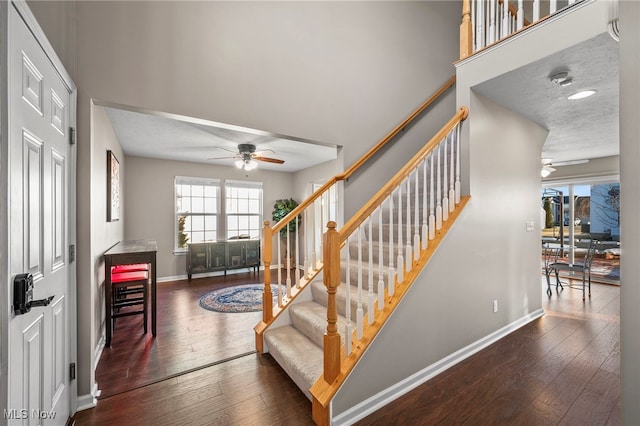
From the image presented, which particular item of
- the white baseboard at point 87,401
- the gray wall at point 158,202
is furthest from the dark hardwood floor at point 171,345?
the gray wall at point 158,202

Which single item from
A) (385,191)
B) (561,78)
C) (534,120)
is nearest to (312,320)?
(385,191)

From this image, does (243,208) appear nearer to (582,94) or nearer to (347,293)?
(347,293)

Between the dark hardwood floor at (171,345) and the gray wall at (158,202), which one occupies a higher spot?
the gray wall at (158,202)

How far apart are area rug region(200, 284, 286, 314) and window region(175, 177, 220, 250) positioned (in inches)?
69.9

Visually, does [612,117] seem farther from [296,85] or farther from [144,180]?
[144,180]

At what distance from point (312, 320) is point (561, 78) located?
3.00m

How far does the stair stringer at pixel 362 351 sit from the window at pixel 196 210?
511 centimetres

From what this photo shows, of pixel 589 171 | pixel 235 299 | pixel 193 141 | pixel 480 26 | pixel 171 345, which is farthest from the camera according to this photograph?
pixel 589 171

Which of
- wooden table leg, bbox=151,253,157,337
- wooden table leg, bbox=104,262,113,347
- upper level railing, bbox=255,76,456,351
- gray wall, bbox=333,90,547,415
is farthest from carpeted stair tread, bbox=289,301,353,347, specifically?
wooden table leg, bbox=104,262,113,347

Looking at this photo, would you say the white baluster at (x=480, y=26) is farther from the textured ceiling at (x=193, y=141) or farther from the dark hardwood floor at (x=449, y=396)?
the dark hardwood floor at (x=449, y=396)

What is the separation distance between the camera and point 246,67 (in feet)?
8.54

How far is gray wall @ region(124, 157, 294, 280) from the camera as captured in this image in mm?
5387

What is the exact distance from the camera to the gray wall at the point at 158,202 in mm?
5387

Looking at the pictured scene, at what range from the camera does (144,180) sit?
551cm
